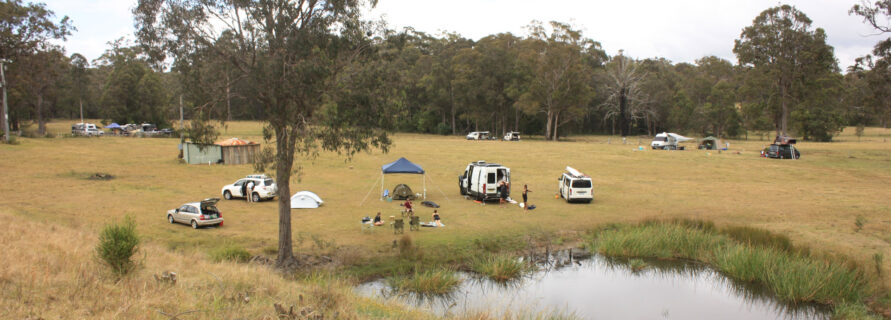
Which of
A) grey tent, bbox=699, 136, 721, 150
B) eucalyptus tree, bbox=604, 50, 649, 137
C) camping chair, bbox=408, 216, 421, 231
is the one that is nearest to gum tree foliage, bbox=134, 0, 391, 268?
camping chair, bbox=408, 216, 421, 231

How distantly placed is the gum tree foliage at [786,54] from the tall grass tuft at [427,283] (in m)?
54.2

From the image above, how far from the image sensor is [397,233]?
19.1 metres

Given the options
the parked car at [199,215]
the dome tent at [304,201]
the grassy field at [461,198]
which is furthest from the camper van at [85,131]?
the parked car at [199,215]

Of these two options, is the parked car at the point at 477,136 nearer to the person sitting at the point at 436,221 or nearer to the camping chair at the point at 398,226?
the person sitting at the point at 436,221

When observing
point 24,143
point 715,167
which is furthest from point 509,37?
point 24,143

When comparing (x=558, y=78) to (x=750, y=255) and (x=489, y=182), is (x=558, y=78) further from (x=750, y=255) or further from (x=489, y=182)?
(x=750, y=255)

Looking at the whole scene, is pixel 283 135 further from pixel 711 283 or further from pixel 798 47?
pixel 798 47

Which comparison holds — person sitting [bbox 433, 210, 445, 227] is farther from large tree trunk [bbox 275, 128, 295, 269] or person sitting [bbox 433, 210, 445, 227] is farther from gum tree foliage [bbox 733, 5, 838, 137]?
gum tree foliage [bbox 733, 5, 838, 137]

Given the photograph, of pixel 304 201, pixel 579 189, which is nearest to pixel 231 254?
pixel 304 201

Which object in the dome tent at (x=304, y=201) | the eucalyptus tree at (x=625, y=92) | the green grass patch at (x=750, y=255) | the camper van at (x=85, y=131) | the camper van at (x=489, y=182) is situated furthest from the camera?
the eucalyptus tree at (x=625, y=92)

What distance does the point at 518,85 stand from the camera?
7894 cm

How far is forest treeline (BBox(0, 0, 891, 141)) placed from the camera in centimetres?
1455

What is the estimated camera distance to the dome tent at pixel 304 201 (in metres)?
23.7

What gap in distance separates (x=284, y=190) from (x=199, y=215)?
6.02 m
